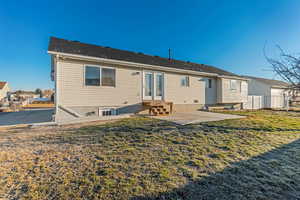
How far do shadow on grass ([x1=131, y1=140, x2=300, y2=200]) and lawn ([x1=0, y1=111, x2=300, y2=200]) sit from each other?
0.04ft

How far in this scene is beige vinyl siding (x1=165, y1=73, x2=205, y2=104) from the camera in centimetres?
986

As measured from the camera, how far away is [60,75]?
21.4 ft

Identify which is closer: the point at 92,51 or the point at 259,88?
the point at 92,51

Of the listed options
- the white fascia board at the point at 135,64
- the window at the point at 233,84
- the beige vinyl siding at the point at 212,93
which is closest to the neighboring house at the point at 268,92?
the window at the point at 233,84

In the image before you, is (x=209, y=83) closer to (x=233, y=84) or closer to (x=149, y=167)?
(x=233, y=84)

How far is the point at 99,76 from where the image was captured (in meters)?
7.53

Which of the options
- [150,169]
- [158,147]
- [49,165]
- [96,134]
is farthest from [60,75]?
[150,169]

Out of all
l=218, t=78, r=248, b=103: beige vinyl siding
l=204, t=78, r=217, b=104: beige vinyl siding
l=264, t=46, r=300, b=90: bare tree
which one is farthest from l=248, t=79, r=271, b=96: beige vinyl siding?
l=264, t=46, r=300, b=90: bare tree

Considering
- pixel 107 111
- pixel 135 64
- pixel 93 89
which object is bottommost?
pixel 107 111

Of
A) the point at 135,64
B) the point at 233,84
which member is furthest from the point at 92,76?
the point at 233,84

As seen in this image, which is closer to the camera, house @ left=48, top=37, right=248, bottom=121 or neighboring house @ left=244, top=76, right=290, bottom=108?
house @ left=48, top=37, right=248, bottom=121

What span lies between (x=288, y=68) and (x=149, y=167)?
3.78 m

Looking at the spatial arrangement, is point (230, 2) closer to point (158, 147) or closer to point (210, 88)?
point (210, 88)

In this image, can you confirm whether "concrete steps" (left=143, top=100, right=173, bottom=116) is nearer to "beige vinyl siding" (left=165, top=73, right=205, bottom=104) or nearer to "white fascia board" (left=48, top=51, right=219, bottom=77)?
"beige vinyl siding" (left=165, top=73, right=205, bottom=104)
